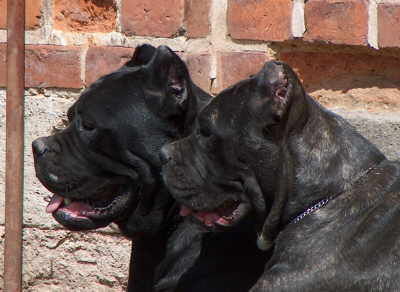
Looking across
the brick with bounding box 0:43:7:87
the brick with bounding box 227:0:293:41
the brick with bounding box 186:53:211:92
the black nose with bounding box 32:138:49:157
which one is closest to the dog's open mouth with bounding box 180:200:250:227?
the black nose with bounding box 32:138:49:157

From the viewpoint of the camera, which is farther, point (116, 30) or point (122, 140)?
point (116, 30)

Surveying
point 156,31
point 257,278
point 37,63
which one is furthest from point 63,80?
point 257,278

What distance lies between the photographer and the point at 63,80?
13.8 ft

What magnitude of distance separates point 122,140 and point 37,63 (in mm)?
681

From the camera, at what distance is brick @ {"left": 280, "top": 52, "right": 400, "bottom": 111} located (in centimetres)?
412

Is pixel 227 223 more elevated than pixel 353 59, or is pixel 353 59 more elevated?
pixel 353 59

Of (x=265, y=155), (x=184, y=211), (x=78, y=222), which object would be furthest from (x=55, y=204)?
(x=265, y=155)

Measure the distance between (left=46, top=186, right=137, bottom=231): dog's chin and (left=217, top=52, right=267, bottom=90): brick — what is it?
60 centimetres

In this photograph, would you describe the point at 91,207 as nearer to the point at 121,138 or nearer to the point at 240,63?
the point at 121,138

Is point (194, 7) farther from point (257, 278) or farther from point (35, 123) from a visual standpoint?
point (257, 278)

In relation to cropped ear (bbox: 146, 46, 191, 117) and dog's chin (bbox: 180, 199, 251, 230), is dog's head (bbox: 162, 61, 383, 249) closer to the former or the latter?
dog's chin (bbox: 180, 199, 251, 230)

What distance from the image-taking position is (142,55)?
12.5 ft

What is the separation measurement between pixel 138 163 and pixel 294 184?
0.54 meters

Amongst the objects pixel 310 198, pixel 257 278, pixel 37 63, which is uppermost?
pixel 37 63
